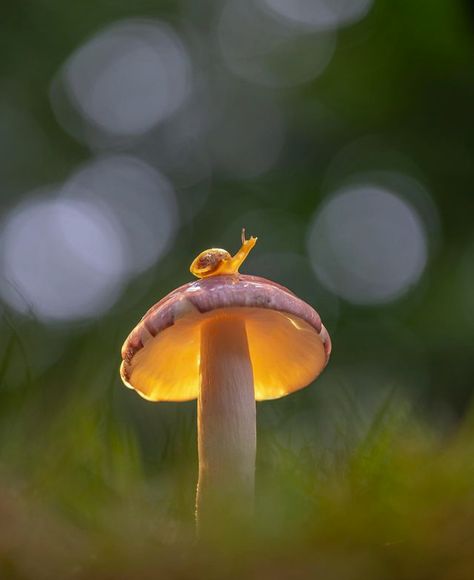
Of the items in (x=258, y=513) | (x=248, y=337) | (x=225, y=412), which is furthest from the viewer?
(x=248, y=337)

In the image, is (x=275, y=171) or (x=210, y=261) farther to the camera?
(x=275, y=171)

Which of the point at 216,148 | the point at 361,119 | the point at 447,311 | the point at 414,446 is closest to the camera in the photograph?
the point at 414,446

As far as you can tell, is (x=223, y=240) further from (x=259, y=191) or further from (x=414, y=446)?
(x=414, y=446)

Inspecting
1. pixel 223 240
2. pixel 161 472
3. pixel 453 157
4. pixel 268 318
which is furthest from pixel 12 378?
pixel 223 240

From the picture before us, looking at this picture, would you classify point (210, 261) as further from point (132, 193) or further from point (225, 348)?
point (132, 193)

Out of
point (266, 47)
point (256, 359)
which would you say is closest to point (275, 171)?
point (266, 47)

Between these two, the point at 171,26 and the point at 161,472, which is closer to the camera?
the point at 161,472

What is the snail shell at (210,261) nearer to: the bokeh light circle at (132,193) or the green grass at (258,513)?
the green grass at (258,513)

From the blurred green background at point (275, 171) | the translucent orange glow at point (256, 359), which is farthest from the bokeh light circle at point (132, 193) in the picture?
the translucent orange glow at point (256, 359)
